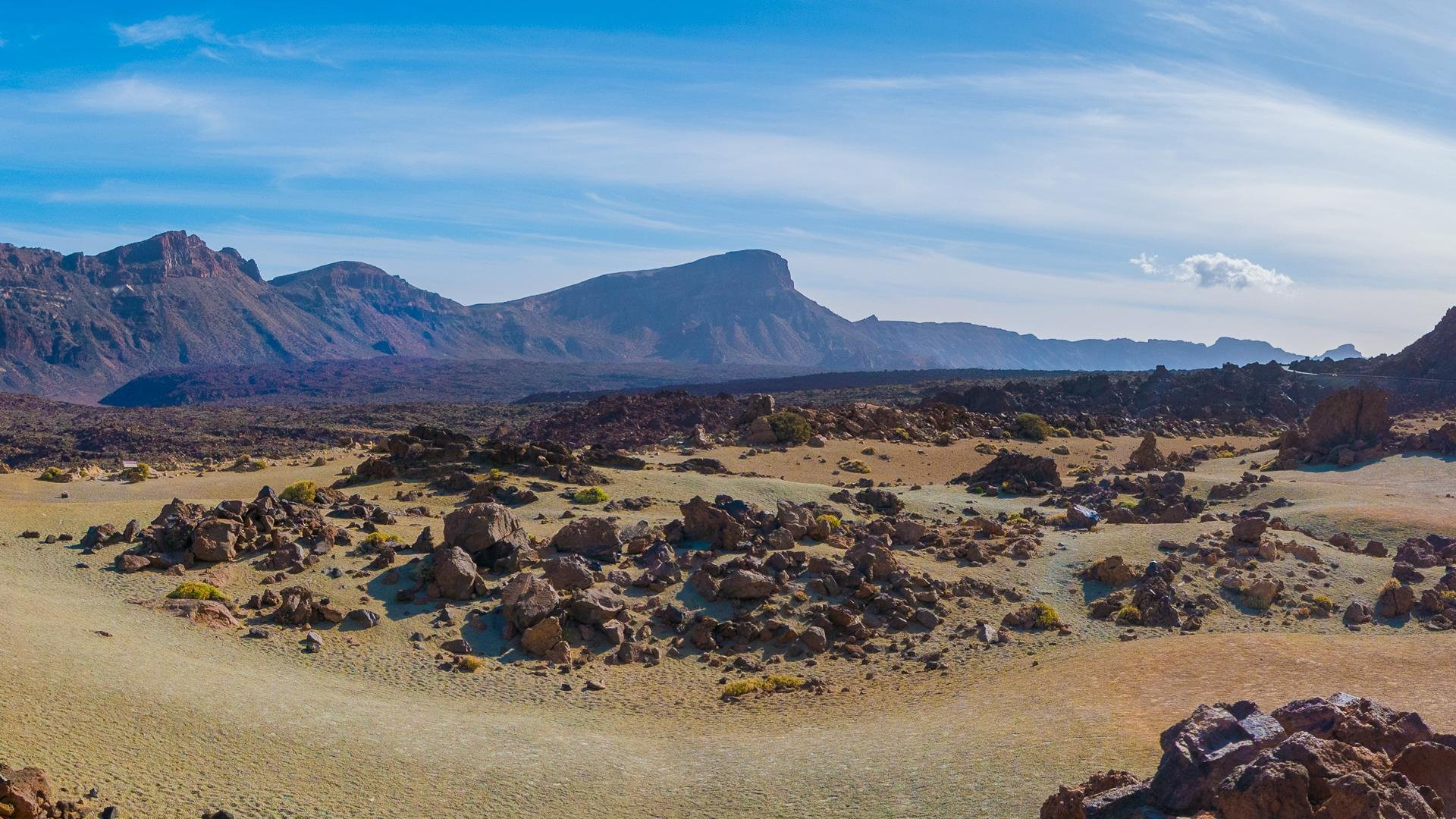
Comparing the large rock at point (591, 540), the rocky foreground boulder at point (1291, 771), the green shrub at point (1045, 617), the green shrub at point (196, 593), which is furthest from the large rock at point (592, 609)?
the rocky foreground boulder at point (1291, 771)

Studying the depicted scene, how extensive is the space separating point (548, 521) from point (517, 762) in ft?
43.8

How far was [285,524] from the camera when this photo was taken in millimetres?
21562

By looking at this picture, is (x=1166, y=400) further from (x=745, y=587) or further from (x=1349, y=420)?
(x=745, y=587)

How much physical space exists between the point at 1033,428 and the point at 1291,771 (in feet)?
145

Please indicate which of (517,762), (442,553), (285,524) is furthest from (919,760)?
(285,524)

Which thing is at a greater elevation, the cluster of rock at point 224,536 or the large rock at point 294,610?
the cluster of rock at point 224,536

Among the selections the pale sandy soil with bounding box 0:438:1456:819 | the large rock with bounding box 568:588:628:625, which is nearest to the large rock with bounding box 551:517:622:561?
the large rock with bounding box 568:588:628:625

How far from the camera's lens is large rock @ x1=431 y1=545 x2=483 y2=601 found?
18406mm

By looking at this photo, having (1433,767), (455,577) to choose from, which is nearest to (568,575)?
(455,577)

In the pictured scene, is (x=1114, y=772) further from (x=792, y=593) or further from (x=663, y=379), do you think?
(x=663, y=379)

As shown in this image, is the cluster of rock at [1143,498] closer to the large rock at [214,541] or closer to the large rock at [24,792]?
the large rock at [214,541]

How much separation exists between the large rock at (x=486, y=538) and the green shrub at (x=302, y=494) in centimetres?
643

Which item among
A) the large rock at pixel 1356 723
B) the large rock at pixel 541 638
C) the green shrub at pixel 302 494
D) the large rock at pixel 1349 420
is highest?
the large rock at pixel 1349 420

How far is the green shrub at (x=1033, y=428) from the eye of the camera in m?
50.4
